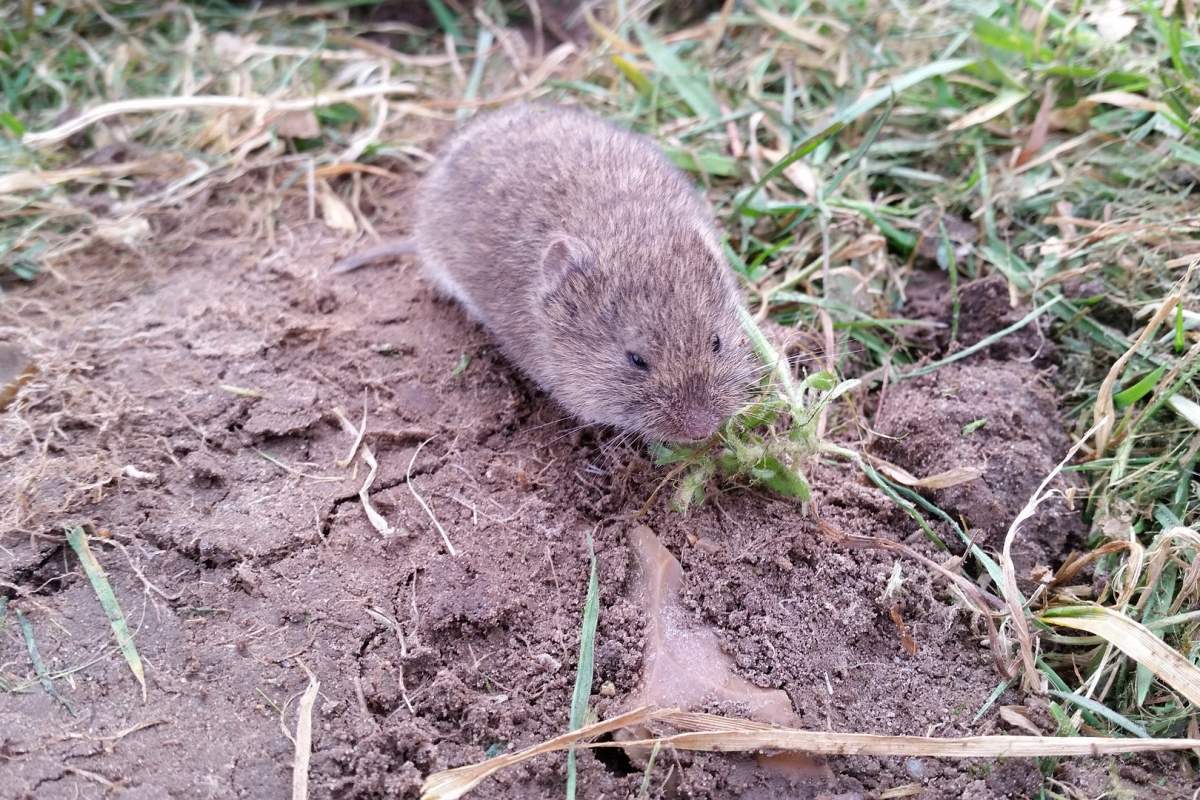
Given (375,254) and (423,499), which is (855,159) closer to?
(375,254)

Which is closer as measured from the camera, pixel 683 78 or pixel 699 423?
pixel 699 423

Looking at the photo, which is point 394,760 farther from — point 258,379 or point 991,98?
point 991,98

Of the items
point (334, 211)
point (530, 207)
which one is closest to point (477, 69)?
point (334, 211)

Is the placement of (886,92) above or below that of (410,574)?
above

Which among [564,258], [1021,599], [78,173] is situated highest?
[564,258]

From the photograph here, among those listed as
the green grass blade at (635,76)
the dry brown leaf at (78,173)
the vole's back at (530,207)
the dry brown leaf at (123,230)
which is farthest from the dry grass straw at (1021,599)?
the dry brown leaf at (78,173)

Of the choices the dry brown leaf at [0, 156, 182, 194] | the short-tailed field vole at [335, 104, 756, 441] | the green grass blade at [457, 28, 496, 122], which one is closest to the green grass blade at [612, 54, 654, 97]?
the short-tailed field vole at [335, 104, 756, 441]

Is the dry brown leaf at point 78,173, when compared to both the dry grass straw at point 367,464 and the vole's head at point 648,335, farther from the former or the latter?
the vole's head at point 648,335
